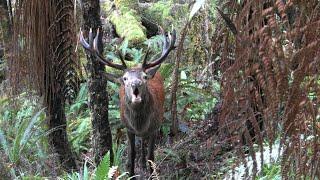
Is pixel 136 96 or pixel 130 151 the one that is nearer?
pixel 136 96

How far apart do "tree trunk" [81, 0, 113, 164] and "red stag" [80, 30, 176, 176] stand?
1.29 ft

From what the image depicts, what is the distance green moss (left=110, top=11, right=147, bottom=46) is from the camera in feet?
36.0

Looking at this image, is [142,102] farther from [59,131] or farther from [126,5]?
[126,5]

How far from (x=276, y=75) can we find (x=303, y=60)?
0.07 m

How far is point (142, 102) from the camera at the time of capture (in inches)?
261

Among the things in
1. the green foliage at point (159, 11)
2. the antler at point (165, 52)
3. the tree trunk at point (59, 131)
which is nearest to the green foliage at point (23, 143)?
the tree trunk at point (59, 131)

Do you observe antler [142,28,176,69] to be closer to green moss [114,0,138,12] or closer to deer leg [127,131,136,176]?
deer leg [127,131,136,176]

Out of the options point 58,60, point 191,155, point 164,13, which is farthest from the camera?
point 164,13

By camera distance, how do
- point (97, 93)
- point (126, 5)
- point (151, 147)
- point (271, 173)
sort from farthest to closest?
point (126, 5) → point (151, 147) → point (97, 93) → point (271, 173)

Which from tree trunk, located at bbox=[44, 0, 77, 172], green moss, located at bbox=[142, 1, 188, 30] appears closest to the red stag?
tree trunk, located at bbox=[44, 0, 77, 172]

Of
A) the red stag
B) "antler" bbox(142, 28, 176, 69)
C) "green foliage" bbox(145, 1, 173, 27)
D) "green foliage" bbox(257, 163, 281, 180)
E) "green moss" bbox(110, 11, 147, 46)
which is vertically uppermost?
"green foliage" bbox(145, 1, 173, 27)

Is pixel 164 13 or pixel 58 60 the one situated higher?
pixel 164 13

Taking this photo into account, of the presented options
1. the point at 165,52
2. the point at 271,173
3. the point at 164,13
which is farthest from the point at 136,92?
the point at 164,13

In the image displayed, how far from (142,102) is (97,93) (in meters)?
0.94
